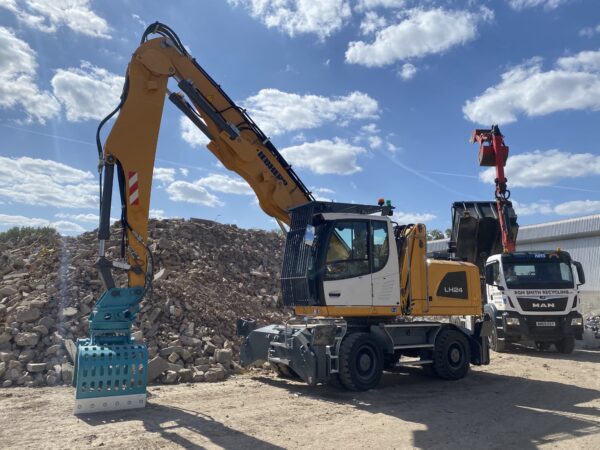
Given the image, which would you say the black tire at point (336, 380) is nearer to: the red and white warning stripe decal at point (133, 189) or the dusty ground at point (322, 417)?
the dusty ground at point (322, 417)

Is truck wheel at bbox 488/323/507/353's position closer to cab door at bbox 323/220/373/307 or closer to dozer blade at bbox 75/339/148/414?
cab door at bbox 323/220/373/307

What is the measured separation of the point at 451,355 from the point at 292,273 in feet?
12.2

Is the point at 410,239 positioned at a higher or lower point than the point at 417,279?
higher

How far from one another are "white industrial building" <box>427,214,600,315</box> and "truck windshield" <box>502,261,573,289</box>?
1130cm

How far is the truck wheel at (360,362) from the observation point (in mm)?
8414

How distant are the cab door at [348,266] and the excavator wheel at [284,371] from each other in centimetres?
210

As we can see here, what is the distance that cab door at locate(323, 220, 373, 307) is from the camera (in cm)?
851

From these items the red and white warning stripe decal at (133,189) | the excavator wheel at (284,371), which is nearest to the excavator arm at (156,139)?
Answer: the red and white warning stripe decal at (133,189)

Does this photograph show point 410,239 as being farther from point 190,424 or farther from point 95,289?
point 95,289

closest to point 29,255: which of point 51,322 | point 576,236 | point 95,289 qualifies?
point 95,289

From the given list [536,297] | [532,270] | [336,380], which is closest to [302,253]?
[336,380]

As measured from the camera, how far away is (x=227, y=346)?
1148 centimetres

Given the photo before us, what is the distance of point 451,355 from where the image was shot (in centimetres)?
1021

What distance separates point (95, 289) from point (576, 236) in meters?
24.4
